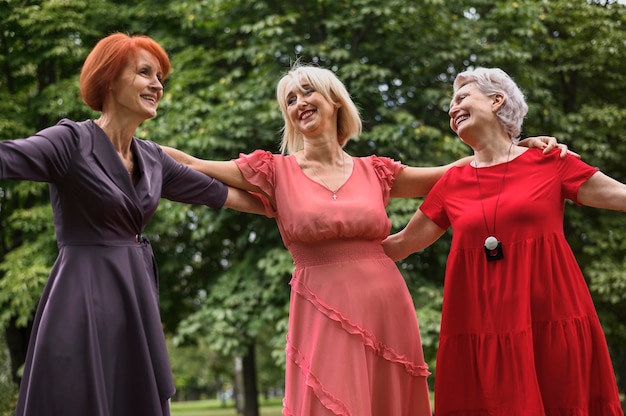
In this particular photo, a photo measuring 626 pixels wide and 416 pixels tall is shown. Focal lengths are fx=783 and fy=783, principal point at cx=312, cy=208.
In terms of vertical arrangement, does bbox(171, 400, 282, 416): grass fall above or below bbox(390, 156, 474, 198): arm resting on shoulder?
below

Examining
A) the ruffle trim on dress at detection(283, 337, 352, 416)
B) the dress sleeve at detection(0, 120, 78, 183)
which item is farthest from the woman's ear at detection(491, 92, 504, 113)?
the dress sleeve at detection(0, 120, 78, 183)

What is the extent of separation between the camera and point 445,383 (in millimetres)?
3004

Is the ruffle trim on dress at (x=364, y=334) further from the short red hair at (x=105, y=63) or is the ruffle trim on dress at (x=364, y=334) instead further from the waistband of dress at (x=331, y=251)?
the short red hair at (x=105, y=63)

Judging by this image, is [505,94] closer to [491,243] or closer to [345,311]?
[491,243]

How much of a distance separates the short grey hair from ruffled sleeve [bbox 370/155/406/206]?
47 centimetres

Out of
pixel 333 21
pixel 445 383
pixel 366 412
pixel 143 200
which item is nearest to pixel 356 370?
pixel 366 412

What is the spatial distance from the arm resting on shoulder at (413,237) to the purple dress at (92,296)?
1224 mm

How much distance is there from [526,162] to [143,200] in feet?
4.86

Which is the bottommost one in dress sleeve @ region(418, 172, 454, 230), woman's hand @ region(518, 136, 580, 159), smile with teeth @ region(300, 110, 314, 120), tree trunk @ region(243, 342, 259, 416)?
tree trunk @ region(243, 342, 259, 416)

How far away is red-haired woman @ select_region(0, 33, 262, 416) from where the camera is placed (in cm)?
214

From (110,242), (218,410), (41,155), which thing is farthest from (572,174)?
(218,410)

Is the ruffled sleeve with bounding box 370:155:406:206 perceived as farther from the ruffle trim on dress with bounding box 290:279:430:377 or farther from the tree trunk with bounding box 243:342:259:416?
the tree trunk with bounding box 243:342:259:416

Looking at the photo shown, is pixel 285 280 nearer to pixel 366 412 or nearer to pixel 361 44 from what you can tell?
pixel 361 44

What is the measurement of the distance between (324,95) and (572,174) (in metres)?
1.00
